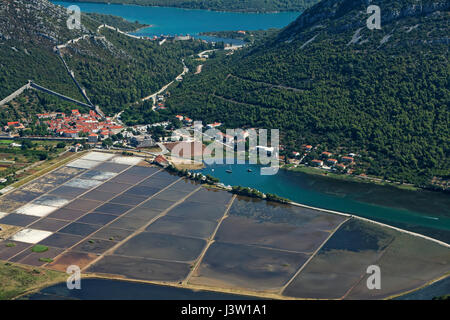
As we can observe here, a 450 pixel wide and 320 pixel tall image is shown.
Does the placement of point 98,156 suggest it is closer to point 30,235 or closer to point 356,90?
point 30,235

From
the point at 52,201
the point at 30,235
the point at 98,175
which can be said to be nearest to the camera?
the point at 30,235

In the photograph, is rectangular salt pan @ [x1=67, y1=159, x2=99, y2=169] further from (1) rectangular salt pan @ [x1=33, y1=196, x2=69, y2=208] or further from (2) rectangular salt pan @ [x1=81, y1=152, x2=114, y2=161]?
(1) rectangular salt pan @ [x1=33, y1=196, x2=69, y2=208]

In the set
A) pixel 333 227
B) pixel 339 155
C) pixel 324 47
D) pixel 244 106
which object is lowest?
pixel 333 227

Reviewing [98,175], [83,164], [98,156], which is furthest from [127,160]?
[98,175]

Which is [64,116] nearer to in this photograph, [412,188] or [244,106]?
[244,106]

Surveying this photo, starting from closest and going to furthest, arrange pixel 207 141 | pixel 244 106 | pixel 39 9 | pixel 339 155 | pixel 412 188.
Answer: pixel 412 188 → pixel 339 155 → pixel 207 141 → pixel 244 106 → pixel 39 9
